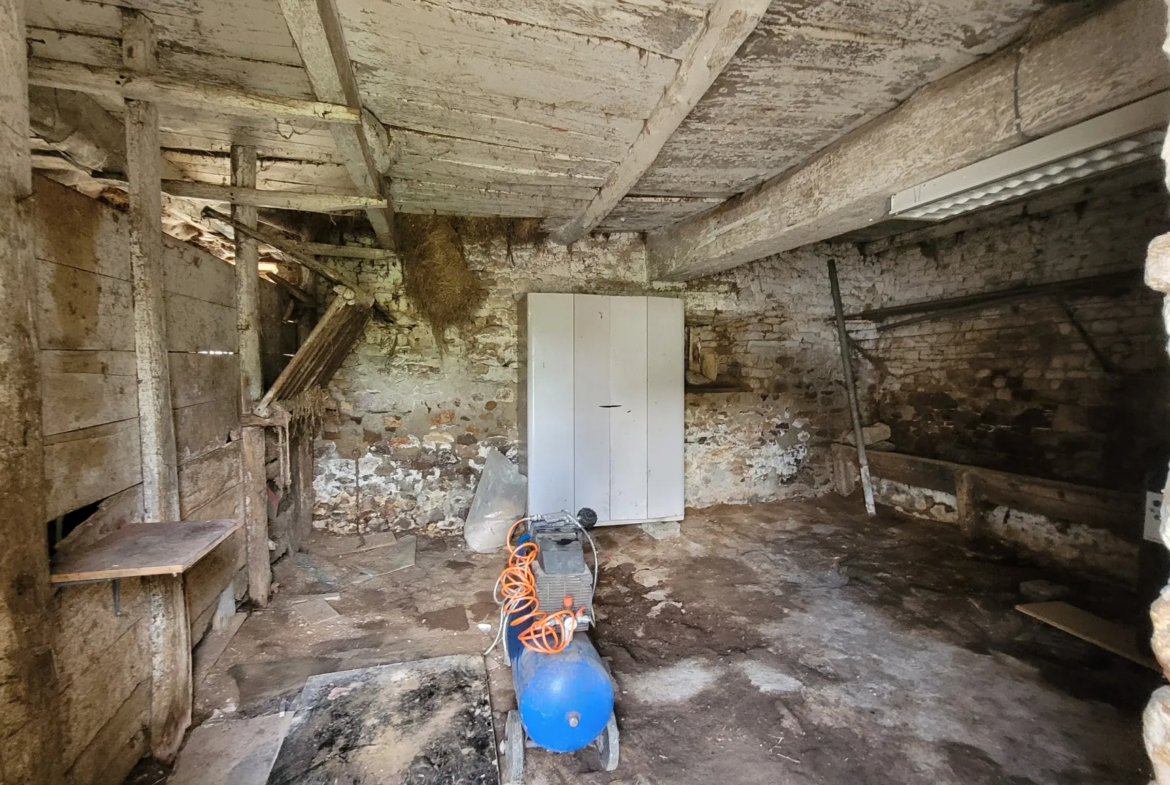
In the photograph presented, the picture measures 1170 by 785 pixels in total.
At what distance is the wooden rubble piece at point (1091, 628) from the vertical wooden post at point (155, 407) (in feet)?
13.9

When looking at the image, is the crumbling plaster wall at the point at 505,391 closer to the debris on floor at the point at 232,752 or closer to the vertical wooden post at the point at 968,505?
the vertical wooden post at the point at 968,505

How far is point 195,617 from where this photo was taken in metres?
2.29

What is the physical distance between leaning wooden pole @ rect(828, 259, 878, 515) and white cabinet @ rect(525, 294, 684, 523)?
1962 millimetres

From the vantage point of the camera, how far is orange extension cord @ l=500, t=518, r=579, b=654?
188cm

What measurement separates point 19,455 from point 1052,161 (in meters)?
2.99

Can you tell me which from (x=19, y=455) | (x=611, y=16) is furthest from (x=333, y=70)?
(x=19, y=455)

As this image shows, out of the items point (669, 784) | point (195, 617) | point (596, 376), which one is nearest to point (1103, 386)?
point (596, 376)

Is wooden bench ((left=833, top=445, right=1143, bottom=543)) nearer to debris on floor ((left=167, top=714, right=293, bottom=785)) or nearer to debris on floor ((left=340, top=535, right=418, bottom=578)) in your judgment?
debris on floor ((left=340, top=535, right=418, bottom=578))

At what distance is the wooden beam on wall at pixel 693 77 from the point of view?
1.43m

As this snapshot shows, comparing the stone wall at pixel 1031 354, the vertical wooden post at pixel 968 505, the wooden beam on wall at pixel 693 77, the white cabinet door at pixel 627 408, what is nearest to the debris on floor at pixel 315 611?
the white cabinet door at pixel 627 408

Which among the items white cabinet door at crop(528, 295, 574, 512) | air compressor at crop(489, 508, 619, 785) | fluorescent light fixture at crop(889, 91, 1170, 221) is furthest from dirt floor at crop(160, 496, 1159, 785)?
fluorescent light fixture at crop(889, 91, 1170, 221)

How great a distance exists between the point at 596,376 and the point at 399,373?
1.63m

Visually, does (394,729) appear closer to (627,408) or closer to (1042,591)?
(627,408)

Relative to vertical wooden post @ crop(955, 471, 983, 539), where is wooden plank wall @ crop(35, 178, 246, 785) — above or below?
above
